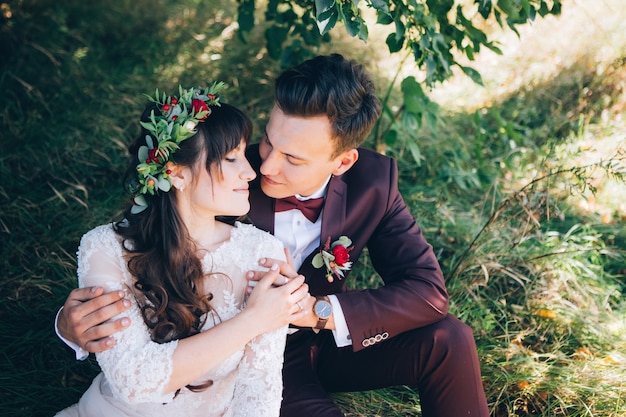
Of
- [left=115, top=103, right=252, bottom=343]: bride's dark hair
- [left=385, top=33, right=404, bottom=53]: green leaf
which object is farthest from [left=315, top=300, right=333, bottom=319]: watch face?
[left=385, top=33, right=404, bottom=53]: green leaf

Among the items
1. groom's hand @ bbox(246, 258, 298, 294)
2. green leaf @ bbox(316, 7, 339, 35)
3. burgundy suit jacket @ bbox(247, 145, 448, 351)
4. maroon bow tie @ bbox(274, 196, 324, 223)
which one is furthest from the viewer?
maroon bow tie @ bbox(274, 196, 324, 223)

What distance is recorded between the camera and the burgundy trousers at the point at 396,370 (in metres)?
2.55

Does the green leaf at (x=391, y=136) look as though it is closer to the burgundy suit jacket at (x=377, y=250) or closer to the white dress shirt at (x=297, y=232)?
the burgundy suit jacket at (x=377, y=250)

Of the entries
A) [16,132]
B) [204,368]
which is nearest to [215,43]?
[16,132]

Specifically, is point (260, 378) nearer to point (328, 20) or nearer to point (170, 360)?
point (170, 360)

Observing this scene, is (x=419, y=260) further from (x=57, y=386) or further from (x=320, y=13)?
(x=57, y=386)

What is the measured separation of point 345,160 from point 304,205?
0.31 meters

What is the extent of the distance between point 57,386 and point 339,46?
424 centimetres

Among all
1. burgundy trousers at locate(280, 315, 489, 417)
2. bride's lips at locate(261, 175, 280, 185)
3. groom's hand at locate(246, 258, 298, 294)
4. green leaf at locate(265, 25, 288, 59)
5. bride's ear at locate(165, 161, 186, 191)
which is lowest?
burgundy trousers at locate(280, 315, 489, 417)

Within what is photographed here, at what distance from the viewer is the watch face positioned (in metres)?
2.59

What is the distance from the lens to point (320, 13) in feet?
7.04

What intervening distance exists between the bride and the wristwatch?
0.39 ft

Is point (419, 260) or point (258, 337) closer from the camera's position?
point (258, 337)

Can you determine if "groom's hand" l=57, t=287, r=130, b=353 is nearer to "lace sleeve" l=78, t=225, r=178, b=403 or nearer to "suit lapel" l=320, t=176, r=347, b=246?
"lace sleeve" l=78, t=225, r=178, b=403
